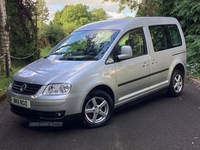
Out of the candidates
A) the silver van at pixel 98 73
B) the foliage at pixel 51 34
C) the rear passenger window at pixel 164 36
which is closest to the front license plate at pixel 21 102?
the silver van at pixel 98 73

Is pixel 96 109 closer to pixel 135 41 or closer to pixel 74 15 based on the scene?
pixel 135 41

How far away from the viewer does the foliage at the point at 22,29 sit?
556 inches

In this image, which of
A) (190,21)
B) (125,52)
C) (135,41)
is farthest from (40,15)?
(125,52)

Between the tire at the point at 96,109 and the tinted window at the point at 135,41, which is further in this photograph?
the tinted window at the point at 135,41

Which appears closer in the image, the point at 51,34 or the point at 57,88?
the point at 57,88

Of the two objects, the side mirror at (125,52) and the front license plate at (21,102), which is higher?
the side mirror at (125,52)

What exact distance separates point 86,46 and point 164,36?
7.06 ft

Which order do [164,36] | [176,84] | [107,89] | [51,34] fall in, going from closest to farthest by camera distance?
[107,89]
[164,36]
[176,84]
[51,34]

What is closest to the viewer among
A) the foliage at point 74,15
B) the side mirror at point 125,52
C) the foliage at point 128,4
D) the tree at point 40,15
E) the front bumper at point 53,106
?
the front bumper at point 53,106

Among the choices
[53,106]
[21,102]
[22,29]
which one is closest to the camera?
[53,106]

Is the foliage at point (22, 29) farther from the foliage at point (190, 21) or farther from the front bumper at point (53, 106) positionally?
the front bumper at point (53, 106)

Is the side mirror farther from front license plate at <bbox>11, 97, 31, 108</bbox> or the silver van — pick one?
front license plate at <bbox>11, 97, 31, 108</bbox>

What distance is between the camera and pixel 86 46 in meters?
5.70

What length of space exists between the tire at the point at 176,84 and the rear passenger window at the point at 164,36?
2.31 ft
